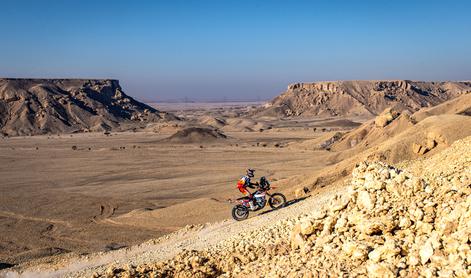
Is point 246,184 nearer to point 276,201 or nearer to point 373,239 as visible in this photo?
point 276,201

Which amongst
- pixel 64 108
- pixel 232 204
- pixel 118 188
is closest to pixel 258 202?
pixel 232 204

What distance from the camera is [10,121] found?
82.2 metres

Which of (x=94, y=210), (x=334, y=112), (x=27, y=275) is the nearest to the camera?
(x=27, y=275)

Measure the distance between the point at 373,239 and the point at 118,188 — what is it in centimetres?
2398

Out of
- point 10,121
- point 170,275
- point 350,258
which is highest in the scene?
point 350,258

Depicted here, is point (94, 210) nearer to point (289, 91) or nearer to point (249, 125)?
point (249, 125)

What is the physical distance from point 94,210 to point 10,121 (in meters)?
66.1

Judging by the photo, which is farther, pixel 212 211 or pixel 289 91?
pixel 289 91

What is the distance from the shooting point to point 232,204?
18.8 meters

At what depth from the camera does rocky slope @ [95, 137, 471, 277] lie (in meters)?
5.65

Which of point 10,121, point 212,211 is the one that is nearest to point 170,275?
point 212,211

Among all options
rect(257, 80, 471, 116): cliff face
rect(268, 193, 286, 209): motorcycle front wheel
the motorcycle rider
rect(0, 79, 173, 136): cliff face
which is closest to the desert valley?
rect(268, 193, 286, 209): motorcycle front wheel

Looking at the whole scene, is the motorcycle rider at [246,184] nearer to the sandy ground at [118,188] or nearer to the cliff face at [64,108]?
the sandy ground at [118,188]

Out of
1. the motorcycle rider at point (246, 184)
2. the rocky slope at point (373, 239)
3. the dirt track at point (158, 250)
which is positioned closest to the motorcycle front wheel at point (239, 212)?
the motorcycle rider at point (246, 184)
